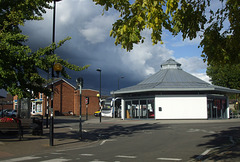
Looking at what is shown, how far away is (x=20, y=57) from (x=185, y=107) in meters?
24.7

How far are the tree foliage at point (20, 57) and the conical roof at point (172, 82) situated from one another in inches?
815

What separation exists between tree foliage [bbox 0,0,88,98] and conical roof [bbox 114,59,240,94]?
67.9ft

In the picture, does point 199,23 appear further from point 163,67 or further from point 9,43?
point 163,67

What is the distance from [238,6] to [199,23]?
46.5 inches

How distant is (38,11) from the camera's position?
520 inches

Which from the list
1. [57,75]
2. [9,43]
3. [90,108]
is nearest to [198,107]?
[57,75]

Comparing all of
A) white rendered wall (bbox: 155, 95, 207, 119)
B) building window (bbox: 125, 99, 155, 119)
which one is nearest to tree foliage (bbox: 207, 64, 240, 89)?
white rendered wall (bbox: 155, 95, 207, 119)

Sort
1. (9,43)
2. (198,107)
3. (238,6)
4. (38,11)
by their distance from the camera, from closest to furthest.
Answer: (238,6) < (9,43) < (38,11) < (198,107)

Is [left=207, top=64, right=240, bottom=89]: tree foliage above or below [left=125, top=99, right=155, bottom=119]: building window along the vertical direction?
above

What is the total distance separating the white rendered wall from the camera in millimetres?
31312

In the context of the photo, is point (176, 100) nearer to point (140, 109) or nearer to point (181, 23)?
point (140, 109)

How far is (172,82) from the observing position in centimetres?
3316

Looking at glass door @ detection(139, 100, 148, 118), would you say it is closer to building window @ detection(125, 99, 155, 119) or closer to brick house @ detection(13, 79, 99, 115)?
building window @ detection(125, 99, 155, 119)

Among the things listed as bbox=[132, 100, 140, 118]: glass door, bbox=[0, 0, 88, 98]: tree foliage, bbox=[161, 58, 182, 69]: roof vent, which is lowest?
bbox=[132, 100, 140, 118]: glass door
